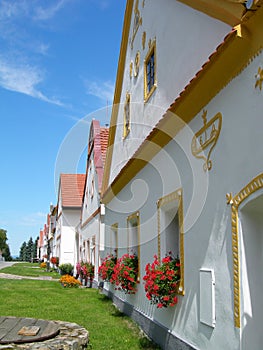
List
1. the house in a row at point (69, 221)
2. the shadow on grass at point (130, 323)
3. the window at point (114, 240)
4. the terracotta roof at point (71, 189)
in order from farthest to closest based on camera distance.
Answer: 1. the terracotta roof at point (71, 189)
2. the house in a row at point (69, 221)
3. the window at point (114, 240)
4. the shadow on grass at point (130, 323)

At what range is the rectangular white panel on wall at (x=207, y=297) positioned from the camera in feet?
16.9

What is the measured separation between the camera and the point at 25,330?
20.6ft

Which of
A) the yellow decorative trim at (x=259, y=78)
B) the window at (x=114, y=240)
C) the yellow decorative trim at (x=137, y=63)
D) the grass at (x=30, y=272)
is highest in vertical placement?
the yellow decorative trim at (x=137, y=63)

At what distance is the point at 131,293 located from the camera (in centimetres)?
1001

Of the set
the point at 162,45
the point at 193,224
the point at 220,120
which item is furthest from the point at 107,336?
the point at 162,45

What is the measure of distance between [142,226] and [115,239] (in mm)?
4177

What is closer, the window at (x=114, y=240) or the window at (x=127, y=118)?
the window at (x=127, y=118)

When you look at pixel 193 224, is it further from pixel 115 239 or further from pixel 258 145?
pixel 115 239

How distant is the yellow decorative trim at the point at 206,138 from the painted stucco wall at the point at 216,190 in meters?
0.09

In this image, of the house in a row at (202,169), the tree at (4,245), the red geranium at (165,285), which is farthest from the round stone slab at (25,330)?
the tree at (4,245)

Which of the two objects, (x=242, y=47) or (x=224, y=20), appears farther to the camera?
(x=224, y=20)

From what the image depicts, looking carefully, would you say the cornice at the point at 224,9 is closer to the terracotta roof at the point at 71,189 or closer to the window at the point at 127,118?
the window at the point at 127,118

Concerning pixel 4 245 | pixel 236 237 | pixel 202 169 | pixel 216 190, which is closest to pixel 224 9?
pixel 202 169

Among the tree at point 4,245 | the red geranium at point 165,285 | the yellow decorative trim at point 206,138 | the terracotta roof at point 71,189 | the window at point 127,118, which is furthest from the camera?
the tree at point 4,245
